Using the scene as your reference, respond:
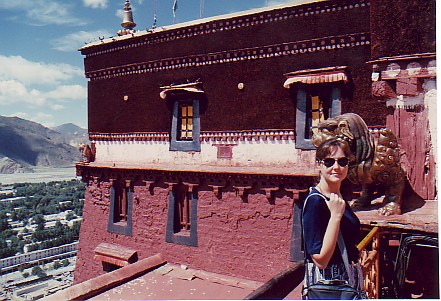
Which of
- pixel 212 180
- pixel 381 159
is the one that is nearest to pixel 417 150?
pixel 381 159

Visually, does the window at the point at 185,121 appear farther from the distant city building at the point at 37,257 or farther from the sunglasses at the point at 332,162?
the distant city building at the point at 37,257

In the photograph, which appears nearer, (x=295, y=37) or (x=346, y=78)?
(x=346, y=78)

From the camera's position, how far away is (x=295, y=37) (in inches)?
342

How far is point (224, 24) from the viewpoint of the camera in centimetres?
959

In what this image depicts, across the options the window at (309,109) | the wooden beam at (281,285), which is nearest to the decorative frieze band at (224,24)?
the window at (309,109)

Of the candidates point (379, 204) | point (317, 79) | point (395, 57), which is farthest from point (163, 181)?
point (395, 57)

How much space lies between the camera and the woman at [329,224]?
2.98 m

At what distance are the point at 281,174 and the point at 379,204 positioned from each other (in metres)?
2.99

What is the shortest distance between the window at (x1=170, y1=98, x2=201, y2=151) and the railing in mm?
5982

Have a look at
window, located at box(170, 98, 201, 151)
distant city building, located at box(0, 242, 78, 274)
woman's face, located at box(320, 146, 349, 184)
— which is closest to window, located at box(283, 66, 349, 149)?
window, located at box(170, 98, 201, 151)

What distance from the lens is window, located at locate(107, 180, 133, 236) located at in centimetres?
1125

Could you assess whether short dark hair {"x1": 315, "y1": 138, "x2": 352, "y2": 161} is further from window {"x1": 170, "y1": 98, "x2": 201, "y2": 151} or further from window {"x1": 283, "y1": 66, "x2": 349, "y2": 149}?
window {"x1": 170, "y1": 98, "x2": 201, "y2": 151}

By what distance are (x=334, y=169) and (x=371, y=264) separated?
182 centimetres

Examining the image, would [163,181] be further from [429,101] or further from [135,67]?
[429,101]
